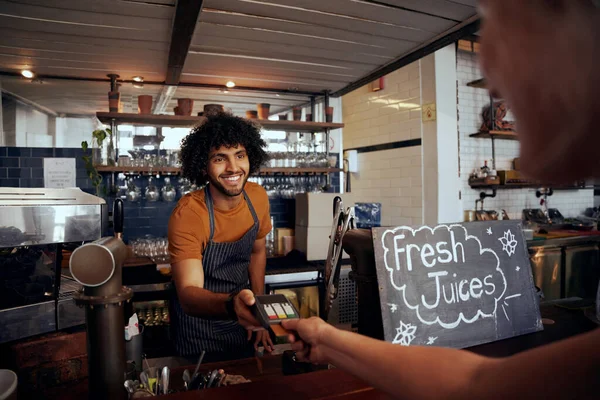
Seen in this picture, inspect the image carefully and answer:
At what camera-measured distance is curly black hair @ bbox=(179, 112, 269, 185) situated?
7.77 feet

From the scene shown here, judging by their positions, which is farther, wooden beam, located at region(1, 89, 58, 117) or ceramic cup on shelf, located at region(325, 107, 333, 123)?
wooden beam, located at region(1, 89, 58, 117)

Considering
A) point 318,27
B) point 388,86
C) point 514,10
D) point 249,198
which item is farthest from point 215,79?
point 514,10

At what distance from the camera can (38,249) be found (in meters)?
1.49

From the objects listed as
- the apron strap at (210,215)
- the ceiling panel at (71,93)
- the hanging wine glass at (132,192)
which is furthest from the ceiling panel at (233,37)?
the apron strap at (210,215)

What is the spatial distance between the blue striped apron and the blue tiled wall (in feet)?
6.79

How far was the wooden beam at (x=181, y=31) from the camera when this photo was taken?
2278mm

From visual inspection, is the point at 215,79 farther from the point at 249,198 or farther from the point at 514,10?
the point at 514,10

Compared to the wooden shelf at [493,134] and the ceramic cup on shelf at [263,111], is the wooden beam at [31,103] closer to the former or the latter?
the ceramic cup on shelf at [263,111]

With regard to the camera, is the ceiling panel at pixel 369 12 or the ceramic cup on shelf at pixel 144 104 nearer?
the ceiling panel at pixel 369 12

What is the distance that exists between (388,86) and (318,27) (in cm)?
342

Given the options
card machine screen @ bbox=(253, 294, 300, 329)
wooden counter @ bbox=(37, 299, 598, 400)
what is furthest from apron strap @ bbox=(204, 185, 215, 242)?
card machine screen @ bbox=(253, 294, 300, 329)

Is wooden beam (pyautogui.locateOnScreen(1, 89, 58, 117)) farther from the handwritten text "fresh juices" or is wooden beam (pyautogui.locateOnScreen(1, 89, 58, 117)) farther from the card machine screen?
the handwritten text "fresh juices"

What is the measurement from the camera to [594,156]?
1.49 feet

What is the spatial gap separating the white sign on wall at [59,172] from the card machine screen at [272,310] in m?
3.71
